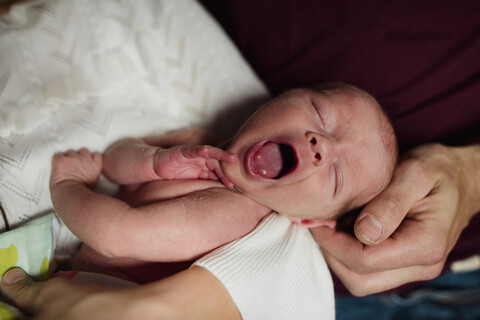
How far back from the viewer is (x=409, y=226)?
3.27 feet

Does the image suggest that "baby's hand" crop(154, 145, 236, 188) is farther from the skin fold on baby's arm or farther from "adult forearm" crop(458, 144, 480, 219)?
"adult forearm" crop(458, 144, 480, 219)

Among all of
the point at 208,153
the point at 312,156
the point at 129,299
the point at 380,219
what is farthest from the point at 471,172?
the point at 129,299

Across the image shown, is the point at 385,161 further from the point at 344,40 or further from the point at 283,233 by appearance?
the point at 344,40

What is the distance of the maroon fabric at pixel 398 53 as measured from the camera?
4.14ft

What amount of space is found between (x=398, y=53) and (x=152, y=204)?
39.2 inches

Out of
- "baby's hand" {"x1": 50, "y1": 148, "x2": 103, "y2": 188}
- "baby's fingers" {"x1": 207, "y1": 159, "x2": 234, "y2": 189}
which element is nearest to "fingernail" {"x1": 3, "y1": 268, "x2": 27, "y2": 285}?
"baby's hand" {"x1": 50, "y1": 148, "x2": 103, "y2": 188}

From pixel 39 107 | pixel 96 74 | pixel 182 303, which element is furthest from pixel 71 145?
pixel 182 303

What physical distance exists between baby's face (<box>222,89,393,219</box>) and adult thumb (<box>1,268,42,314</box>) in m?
0.53

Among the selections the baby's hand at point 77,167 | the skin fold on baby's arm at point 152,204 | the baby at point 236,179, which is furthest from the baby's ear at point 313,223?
the baby's hand at point 77,167

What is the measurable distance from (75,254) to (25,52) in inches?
25.4

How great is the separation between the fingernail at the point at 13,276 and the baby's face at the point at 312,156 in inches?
21.4

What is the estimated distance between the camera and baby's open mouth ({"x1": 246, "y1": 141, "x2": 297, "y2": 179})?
1.00 m

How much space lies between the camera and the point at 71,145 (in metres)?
1.12

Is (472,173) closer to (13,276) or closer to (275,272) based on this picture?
(275,272)
